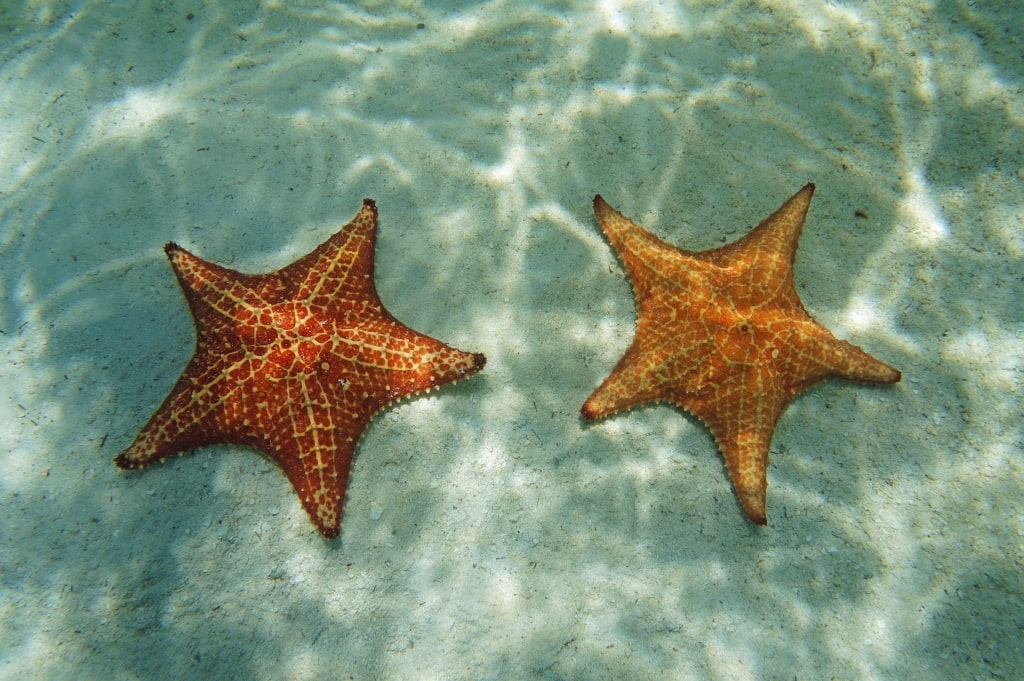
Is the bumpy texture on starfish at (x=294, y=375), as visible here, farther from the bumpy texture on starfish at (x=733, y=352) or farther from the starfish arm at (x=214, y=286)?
the bumpy texture on starfish at (x=733, y=352)

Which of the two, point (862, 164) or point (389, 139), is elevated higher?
point (389, 139)

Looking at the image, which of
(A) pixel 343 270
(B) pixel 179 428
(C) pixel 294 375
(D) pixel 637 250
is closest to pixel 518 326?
(D) pixel 637 250

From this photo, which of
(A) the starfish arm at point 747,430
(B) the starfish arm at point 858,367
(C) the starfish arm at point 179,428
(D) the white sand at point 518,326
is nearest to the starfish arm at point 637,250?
(D) the white sand at point 518,326

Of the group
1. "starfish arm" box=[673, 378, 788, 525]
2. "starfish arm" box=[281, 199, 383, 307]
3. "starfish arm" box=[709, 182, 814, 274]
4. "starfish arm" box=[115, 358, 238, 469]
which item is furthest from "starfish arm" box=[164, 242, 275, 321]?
"starfish arm" box=[709, 182, 814, 274]

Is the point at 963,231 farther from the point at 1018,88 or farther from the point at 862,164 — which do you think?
the point at 1018,88

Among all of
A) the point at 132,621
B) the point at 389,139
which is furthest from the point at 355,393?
the point at 389,139

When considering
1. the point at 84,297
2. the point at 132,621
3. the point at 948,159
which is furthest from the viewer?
the point at 948,159
